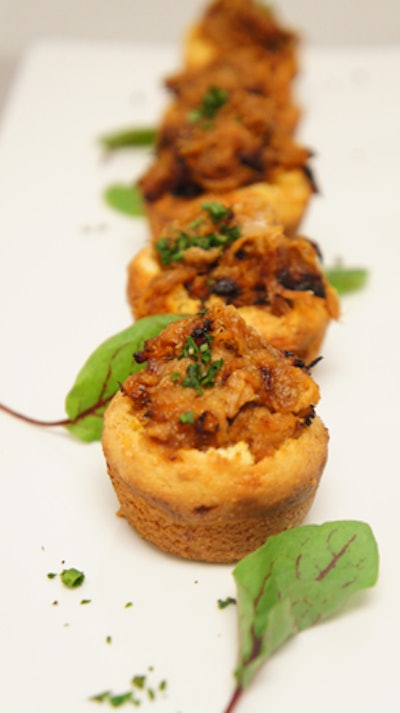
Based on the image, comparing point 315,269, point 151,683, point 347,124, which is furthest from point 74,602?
point 347,124

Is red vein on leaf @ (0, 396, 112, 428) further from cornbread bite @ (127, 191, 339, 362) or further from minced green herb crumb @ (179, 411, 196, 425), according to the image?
minced green herb crumb @ (179, 411, 196, 425)

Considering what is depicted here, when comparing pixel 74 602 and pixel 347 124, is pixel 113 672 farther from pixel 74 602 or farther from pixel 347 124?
pixel 347 124

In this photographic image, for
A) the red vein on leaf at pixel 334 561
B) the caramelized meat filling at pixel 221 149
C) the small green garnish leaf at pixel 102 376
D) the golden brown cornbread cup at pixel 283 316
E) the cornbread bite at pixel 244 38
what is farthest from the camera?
the cornbread bite at pixel 244 38

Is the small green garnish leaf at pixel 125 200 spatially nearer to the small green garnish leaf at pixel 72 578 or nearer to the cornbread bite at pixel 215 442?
the cornbread bite at pixel 215 442

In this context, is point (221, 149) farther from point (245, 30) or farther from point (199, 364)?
point (245, 30)

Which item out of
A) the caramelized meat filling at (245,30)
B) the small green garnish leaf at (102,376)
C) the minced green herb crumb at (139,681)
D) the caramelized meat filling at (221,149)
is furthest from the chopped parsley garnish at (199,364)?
the caramelized meat filling at (245,30)

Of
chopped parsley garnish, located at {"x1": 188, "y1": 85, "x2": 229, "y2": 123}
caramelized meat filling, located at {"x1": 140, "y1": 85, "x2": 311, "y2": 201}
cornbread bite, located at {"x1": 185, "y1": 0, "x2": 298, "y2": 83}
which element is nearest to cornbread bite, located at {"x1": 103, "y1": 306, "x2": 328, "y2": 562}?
caramelized meat filling, located at {"x1": 140, "y1": 85, "x2": 311, "y2": 201}

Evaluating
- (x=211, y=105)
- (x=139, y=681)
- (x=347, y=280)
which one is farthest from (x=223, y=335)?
(x=211, y=105)
